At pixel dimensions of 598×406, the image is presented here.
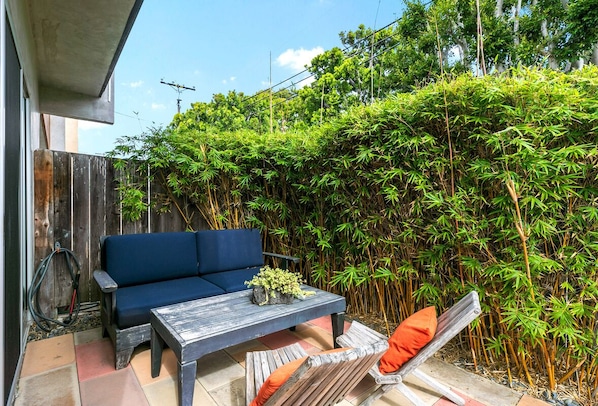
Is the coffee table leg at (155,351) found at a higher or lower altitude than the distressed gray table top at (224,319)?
lower

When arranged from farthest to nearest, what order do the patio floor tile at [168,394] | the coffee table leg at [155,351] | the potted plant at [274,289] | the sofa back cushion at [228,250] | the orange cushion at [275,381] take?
the sofa back cushion at [228,250] < the potted plant at [274,289] < the coffee table leg at [155,351] < the patio floor tile at [168,394] < the orange cushion at [275,381]

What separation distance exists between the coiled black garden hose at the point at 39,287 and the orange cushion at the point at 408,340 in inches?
122

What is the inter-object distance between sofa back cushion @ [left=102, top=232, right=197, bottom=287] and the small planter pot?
1150 mm

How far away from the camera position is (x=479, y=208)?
2.27 m

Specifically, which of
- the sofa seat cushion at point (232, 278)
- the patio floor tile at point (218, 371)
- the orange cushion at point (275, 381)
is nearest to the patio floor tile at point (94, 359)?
the patio floor tile at point (218, 371)

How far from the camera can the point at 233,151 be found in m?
3.95

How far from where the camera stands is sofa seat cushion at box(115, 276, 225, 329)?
2.29 m

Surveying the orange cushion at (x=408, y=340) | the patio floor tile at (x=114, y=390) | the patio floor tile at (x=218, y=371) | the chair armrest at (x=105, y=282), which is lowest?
the patio floor tile at (x=218, y=371)

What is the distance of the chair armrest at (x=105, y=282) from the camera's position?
2236mm

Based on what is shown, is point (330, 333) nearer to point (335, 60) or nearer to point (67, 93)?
point (67, 93)

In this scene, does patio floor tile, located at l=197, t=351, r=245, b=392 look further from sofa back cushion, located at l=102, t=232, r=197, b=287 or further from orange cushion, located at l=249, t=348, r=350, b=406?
sofa back cushion, located at l=102, t=232, r=197, b=287

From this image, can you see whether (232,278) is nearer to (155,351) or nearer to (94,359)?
(155,351)

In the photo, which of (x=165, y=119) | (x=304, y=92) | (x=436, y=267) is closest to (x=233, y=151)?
(x=165, y=119)

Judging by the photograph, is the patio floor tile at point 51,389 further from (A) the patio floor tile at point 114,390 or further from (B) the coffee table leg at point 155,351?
(B) the coffee table leg at point 155,351
